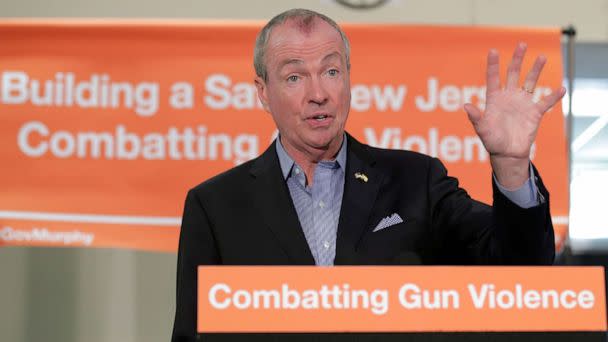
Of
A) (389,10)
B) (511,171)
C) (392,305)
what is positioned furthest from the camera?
(389,10)

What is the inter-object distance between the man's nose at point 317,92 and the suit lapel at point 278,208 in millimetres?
155

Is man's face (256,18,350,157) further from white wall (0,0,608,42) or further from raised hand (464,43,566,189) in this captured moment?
white wall (0,0,608,42)

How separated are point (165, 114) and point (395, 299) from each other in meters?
2.63

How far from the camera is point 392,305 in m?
1.05

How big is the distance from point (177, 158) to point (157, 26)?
56 centimetres

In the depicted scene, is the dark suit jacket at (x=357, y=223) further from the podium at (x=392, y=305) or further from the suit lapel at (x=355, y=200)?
the podium at (x=392, y=305)

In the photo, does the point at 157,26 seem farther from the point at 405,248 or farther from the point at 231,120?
the point at 405,248

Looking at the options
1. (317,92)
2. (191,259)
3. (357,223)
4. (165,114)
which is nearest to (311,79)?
(317,92)

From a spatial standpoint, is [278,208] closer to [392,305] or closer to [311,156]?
[311,156]

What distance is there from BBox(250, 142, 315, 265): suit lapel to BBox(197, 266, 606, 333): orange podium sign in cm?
45

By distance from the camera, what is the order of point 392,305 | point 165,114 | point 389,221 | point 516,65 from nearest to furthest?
point 392,305, point 516,65, point 389,221, point 165,114

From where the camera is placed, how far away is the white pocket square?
5.12 ft

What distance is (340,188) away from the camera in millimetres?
1655

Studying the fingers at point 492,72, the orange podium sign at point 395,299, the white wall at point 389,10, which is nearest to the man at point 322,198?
the fingers at point 492,72
